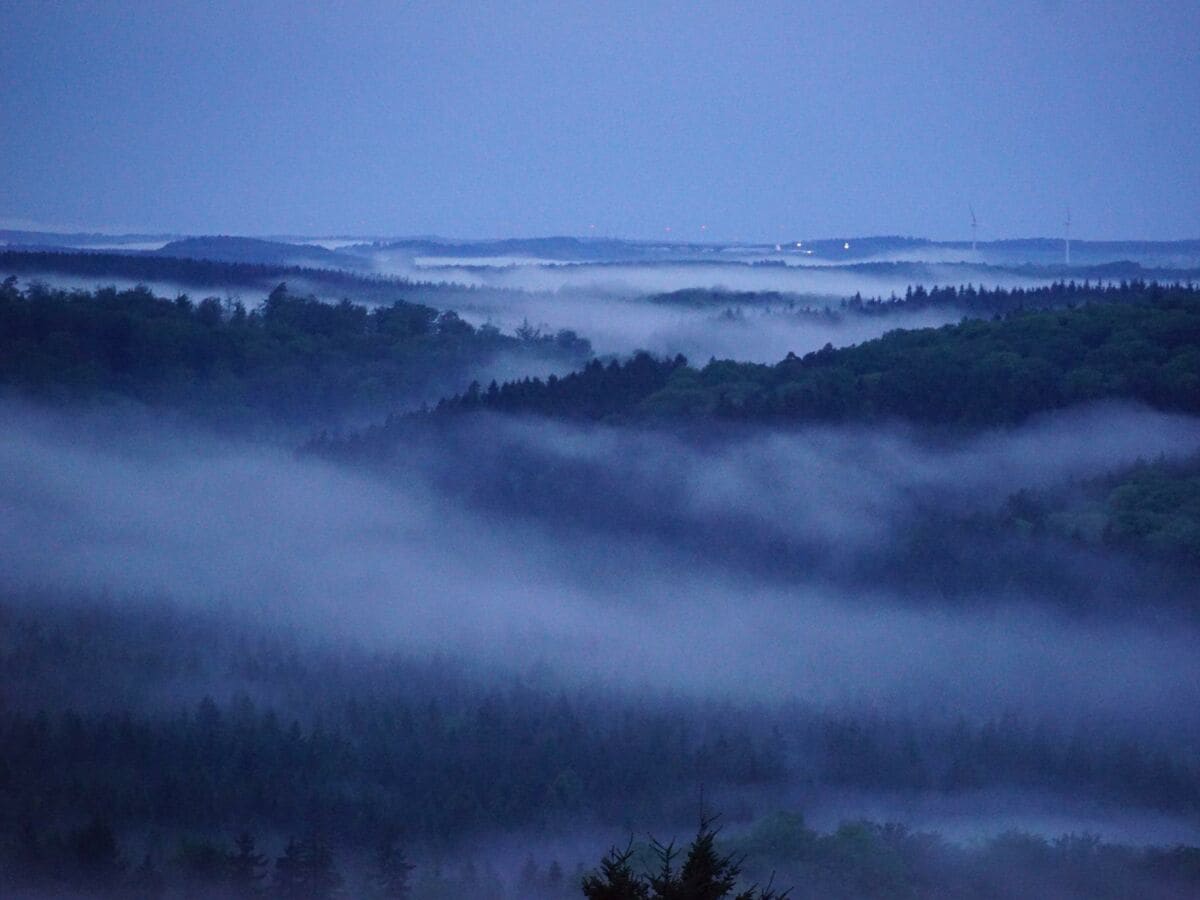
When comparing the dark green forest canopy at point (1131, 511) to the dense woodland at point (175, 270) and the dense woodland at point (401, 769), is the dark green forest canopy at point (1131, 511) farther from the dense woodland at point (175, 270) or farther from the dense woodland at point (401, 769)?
the dense woodland at point (175, 270)

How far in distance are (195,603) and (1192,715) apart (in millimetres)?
45758

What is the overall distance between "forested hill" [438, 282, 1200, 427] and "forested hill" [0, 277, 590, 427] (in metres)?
31.8

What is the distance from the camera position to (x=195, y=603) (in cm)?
8000

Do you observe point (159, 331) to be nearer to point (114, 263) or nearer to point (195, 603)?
point (114, 263)

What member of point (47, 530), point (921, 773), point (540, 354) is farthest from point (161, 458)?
point (921, 773)

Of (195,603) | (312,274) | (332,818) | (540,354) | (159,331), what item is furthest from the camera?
(312,274)

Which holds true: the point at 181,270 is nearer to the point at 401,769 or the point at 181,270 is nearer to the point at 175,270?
the point at 175,270

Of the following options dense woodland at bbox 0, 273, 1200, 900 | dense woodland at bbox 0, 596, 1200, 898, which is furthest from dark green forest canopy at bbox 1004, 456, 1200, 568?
dense woodland at bbox 0, 596, 1200, 898

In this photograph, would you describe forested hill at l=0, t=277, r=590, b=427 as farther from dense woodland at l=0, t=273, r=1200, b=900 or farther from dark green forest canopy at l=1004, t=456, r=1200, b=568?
dark green forest canopy at l=1004, t=456, r=1200, b=568

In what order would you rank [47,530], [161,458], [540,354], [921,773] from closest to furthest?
[921,773] → [47,530] → [161,458] → [540,354]

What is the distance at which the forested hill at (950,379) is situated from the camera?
3804 inches

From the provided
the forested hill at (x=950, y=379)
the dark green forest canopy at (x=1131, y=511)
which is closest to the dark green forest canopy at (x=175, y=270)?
the forested hill at (x=950, y=379)

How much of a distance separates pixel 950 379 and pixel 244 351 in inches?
2907

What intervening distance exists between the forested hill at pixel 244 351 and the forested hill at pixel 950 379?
3182cm
